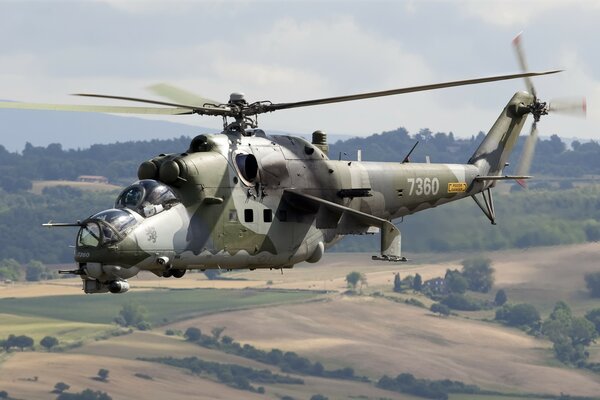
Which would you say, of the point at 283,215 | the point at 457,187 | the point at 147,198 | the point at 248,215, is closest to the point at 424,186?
the point at 457,187

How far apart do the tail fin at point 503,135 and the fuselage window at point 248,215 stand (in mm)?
14663

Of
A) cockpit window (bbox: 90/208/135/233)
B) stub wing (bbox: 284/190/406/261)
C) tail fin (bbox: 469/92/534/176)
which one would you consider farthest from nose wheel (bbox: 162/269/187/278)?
tail fin (bbox: 469/92/534/176)

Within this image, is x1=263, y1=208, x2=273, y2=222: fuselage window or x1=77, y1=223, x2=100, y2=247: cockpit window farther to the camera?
x1=263, y1=208, x2=273, y2=222: fuselage window

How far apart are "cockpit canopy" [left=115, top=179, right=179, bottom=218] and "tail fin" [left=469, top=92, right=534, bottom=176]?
17.7 m

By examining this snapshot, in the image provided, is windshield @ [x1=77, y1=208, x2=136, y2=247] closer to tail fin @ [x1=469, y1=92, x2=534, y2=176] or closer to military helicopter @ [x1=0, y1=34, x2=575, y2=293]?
military helicopter @ [x1=0, y1=34, x2=575, y2=293]

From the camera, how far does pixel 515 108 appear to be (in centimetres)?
5612

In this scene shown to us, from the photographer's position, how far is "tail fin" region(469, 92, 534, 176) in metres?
55.0

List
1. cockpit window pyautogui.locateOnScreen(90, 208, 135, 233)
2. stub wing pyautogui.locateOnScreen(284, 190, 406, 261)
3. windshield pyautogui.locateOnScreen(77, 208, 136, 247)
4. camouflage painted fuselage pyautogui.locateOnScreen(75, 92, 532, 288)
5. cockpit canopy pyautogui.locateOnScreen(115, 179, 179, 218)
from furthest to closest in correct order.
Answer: stub wing pyautogui.locateOnScreen(284, 190, 406, 261)
cockpit canopy pyautogui.locateOnScreen(115, 179, 179, 218)
camouflage painted fuselage pyautogui.locateOnScreen(75, 92, 532, 288)
cockpit window pyautogui.locateOnScreen(90, 208, 135, 233)
windshield pyautogui.locateOnScreen(77, 208, 136, 247)

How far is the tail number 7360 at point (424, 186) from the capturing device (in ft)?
162

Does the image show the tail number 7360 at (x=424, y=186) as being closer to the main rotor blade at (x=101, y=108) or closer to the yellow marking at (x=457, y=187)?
the yellow marking at (x=457, y=187)

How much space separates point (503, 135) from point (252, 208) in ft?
54.3

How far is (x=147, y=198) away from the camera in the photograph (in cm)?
4025

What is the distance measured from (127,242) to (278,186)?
6183 mm

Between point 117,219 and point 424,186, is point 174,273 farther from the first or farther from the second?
point 424,186
